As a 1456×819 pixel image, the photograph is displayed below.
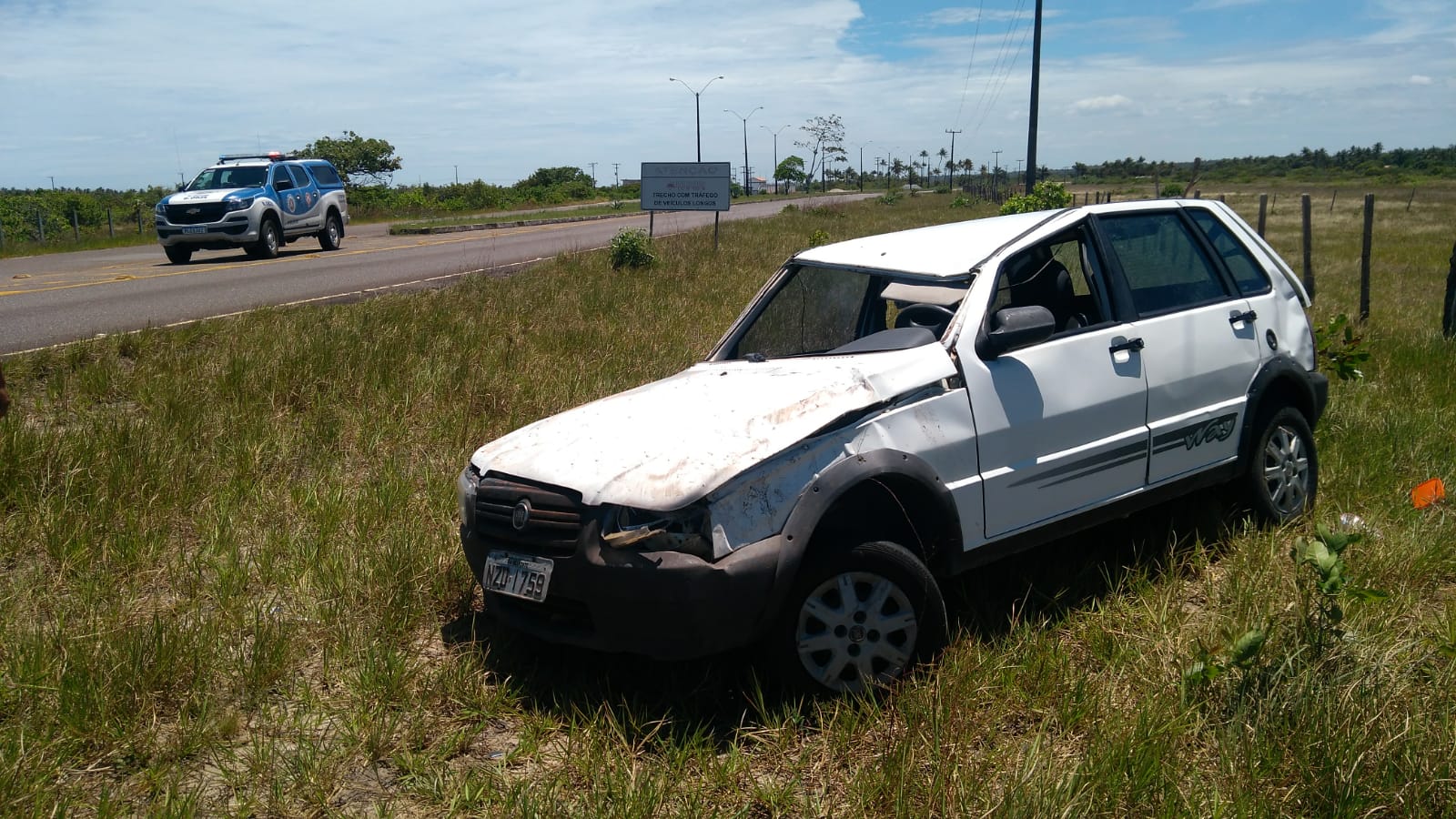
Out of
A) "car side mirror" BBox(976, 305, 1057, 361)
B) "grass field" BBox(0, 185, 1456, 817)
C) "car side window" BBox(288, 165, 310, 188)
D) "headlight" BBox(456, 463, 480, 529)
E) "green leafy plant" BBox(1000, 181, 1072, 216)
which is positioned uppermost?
"car side window" BBox(288, 165, 310, 188)

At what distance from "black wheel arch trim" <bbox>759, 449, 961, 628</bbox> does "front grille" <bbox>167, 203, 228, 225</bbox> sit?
66.9 ft

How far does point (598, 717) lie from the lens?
12.0 feet

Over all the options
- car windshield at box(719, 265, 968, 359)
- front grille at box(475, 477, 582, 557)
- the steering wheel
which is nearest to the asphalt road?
car windshield at box(719, 265, 968, 359)

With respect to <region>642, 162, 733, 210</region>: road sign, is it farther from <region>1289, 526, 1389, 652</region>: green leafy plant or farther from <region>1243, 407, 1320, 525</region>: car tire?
<region>1289, 526, 1389, 652</region>: green leafy plant

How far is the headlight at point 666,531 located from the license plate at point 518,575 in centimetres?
29

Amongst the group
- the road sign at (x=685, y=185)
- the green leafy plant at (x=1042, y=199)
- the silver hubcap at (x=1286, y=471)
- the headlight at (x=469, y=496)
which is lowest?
the silver hubcap at (x=1286, y=471)

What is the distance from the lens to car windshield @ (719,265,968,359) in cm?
486

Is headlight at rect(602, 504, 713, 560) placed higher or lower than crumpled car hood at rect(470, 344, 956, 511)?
lower

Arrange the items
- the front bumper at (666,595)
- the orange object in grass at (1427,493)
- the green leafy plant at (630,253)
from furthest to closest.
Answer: the green leafy plant at (630,253), the orange object in grass at (1427,493), the front bumper at (666,595)

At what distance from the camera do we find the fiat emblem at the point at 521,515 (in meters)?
3.73

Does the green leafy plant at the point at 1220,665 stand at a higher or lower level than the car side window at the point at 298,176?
lower

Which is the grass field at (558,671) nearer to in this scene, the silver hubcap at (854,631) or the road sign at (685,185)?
the silver hubcap at (854,631)

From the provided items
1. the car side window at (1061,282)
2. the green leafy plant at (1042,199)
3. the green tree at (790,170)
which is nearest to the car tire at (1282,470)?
the car side window at (1061,282)

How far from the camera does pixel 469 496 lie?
409 cm
